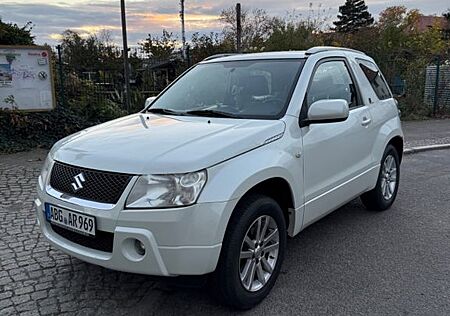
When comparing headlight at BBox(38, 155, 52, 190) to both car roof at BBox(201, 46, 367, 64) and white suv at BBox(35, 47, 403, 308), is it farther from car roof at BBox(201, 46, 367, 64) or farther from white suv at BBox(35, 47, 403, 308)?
car roof at BBox(201, 46, 367, 64)

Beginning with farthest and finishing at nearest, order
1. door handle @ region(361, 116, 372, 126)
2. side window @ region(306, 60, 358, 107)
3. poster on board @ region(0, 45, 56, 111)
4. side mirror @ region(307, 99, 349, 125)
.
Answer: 1. poster on board @ region(0, 45, 56, 111)
2. door handle @ region(361, 116, 372, 126)
3. side window @ region(306, 60, 358, 107)
4. side mirror @ region(307, 99, 349, 125)

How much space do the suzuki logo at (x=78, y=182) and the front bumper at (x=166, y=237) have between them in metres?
0.22

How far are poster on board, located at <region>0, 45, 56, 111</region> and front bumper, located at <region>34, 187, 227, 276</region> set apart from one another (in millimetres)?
6593

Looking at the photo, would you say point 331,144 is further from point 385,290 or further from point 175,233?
point 175,233

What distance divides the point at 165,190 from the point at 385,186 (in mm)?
3471

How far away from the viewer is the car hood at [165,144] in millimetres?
2682

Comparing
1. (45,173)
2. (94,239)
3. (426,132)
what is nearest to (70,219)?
(94,239)

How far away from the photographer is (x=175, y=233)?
2.57 metres

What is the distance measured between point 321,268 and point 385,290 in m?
0.57

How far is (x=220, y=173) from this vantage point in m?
2.73

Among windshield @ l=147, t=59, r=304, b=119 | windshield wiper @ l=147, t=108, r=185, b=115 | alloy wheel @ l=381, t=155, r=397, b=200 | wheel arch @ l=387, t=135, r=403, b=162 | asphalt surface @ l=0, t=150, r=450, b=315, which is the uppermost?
windshield @ l=147, t=59, r=304, b=119

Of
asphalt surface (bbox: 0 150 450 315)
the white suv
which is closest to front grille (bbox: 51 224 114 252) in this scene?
the white suv

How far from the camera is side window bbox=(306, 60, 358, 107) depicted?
3.88m

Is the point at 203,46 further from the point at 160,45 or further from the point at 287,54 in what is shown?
the point at 287,54
